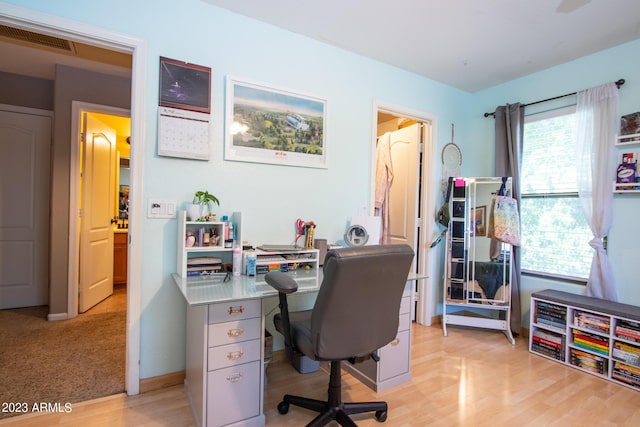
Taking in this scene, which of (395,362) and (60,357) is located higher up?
(395,362)

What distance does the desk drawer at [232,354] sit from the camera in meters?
1.51

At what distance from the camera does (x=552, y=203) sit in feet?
9.39

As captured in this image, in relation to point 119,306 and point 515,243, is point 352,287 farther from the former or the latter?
point 119,306

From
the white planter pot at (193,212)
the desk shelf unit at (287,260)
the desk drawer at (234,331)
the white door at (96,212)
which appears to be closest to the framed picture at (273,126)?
the white planter pot at (193,212)

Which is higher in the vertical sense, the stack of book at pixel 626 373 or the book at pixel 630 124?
the book at pixel 630 124

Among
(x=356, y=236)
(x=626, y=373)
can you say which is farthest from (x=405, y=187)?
(x=626, y=373)

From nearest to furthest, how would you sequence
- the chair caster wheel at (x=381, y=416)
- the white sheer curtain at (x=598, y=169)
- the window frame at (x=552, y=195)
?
the chair caster wheel at (x=381, y=416), the white sheer curtain at (x=598, y=169), the window frame at (x=552, y=195)

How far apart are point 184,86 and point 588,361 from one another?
3534 millimetres

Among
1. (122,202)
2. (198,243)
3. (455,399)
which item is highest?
(122,202)

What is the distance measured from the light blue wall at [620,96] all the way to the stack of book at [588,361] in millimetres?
553

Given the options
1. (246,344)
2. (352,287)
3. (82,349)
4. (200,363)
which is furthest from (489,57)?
(82,349)

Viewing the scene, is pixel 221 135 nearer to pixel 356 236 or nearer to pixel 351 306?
pixel 356 236

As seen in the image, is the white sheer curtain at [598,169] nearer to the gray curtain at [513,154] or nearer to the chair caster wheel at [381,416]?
the gray curtain at [513,154]

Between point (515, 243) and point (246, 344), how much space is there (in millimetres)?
2521
